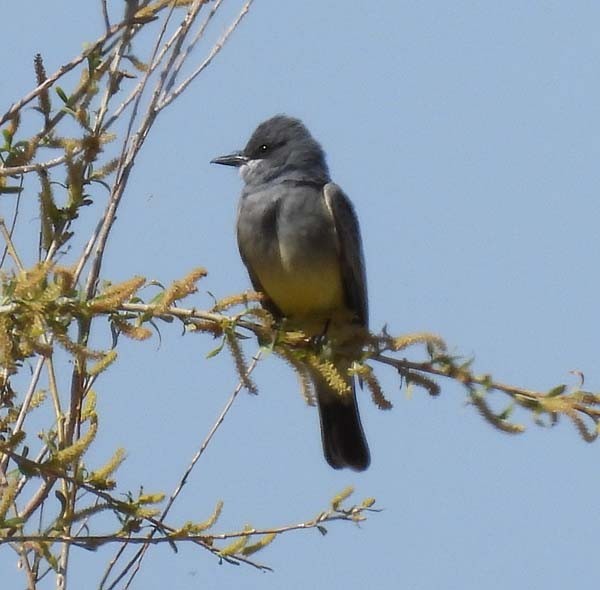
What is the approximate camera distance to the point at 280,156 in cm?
643

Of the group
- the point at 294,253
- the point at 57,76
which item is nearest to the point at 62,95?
the point at 57,76

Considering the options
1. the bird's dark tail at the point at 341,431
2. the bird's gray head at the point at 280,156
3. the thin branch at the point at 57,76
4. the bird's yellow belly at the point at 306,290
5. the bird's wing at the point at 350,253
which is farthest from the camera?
the bird's gray head at the point at 280,156

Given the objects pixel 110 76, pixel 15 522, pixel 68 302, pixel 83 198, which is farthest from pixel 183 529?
pixel 110 76

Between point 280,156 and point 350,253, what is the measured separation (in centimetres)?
86

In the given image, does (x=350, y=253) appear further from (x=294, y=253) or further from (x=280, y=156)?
(x=280, y=156)

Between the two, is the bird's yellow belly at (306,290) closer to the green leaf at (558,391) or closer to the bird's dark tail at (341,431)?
the bird's dark tail at (341,431)

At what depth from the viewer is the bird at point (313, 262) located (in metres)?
5.71

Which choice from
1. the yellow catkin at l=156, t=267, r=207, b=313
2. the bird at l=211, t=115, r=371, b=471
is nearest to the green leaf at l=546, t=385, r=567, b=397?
the yellow catkin at l=156, t=267, r=207, b=313

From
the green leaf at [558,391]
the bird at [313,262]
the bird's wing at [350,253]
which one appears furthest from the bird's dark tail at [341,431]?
the green leaf at [558,391]

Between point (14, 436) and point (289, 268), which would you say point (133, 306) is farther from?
point (289, 268)

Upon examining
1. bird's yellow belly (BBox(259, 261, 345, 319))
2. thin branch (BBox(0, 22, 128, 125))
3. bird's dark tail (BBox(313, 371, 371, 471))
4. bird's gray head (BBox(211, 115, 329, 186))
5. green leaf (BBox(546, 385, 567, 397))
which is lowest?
green leaf (BBox(546, 385, 567, 397))

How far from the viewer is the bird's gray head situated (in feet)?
20.7

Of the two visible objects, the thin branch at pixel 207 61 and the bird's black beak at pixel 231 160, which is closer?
the thin branch at pixel 207 61

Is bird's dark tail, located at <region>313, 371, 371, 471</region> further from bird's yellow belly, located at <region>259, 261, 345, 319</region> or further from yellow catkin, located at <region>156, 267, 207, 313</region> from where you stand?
yellow catkin, located at <region>156, 267, 207, 313</region>
